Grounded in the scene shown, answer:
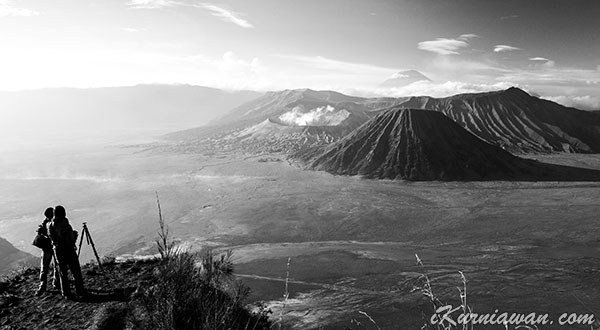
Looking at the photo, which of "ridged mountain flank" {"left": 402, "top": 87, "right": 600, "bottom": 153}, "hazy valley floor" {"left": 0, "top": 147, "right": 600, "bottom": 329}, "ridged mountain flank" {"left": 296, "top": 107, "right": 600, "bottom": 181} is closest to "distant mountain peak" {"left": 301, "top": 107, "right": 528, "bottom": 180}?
"ridged mountain flank" {"left": 296, "top": 107, "right": 600, "bottom": 181}

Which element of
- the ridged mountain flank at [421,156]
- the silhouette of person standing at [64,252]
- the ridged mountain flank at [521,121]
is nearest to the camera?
the silhouette of person standing at [64,252]

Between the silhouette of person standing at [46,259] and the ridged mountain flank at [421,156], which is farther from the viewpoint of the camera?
the ridged mountain flank at [421,156]

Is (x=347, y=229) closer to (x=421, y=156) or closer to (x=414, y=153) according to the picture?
(x=421, y=156)

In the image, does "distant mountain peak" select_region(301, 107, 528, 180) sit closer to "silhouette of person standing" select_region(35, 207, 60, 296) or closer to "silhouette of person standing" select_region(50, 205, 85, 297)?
"silhouette of person standing" select_region(35, 207, 60, 296)

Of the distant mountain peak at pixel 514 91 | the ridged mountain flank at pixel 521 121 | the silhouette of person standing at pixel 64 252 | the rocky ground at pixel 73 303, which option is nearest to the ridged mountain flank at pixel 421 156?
the ridged mountain flank at pixel 521 121

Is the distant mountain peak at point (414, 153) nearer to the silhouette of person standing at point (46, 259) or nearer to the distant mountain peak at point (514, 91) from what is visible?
the silhouette of person standing at point (46, 259)
